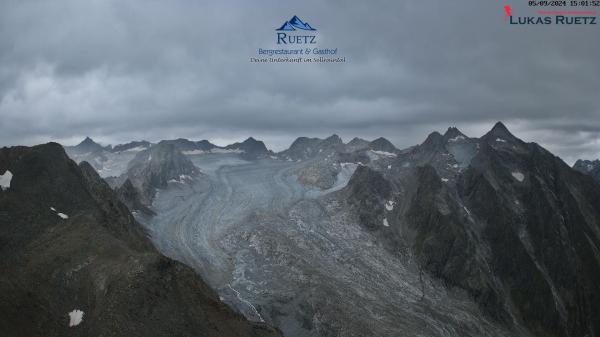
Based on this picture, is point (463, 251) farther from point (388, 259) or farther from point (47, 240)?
point (47, 240)

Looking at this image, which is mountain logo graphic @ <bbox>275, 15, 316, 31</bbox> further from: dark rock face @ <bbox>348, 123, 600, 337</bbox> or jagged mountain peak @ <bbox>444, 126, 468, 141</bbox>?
jagged mountain peak @ <bbox>444, 126, 468, 141</bbox>

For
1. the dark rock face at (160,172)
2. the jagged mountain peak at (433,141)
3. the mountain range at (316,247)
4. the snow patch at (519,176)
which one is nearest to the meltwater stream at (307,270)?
the mountain range at (316,247)

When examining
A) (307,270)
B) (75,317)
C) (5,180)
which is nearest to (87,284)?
(75,317)

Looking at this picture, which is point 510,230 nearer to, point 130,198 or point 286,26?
point 286,26

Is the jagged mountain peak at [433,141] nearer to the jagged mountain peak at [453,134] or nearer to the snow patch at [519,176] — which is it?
the jagged mountain peak at [453,134]

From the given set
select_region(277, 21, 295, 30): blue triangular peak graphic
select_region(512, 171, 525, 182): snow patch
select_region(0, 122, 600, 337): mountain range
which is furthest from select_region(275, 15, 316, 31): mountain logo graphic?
select_region(512, 171, 525, 182): snow patch

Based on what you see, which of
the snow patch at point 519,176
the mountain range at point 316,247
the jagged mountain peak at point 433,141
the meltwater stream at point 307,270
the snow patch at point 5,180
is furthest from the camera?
the jagged mountain peak at point 433,141
